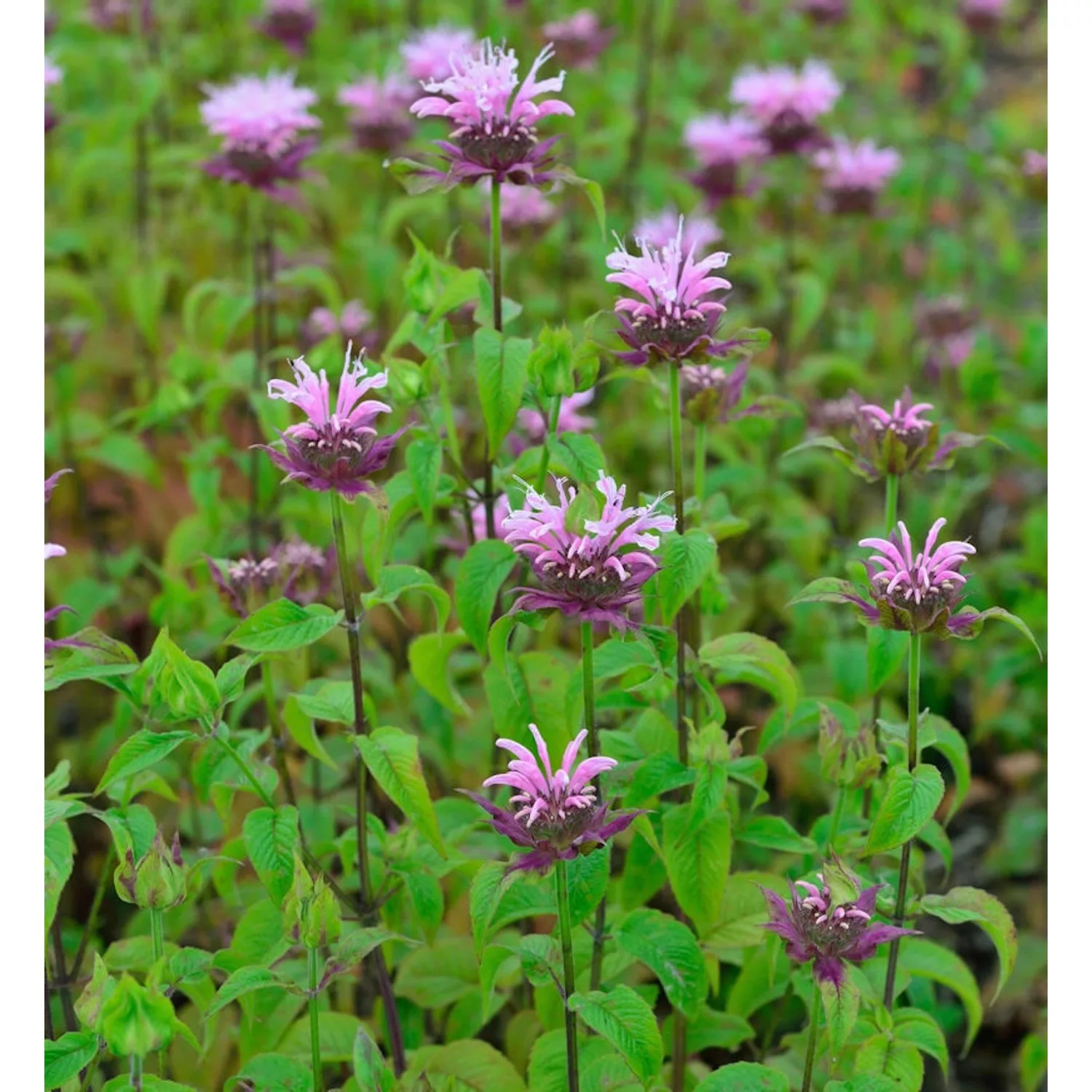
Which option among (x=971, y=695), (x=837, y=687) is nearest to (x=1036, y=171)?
(x=971, y=695)

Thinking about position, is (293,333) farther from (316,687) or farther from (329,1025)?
(329,1025)

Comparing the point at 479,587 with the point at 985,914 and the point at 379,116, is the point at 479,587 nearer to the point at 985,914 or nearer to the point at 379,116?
the point at 985,914

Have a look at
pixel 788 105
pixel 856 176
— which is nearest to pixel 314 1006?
pixel 788 105

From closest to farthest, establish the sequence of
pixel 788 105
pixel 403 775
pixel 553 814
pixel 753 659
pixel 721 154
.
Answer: pixel 553 814 → pixel 403 775 → pixel 753 659 → pixel 788 105 → pixel 721 154

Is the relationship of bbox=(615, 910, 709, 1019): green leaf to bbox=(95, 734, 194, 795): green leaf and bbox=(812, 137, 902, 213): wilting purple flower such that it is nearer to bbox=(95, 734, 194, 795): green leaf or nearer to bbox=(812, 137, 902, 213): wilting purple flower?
bbox=(95, 734, 194, 795): green leaf

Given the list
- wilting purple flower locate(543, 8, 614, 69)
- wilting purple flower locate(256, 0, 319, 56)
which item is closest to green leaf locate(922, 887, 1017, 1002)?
wilting purple flower locate(543, 8, 614, 69)

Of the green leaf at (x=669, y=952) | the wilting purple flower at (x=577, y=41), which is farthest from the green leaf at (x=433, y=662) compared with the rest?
the wilting purple flower at (x=577, y=41)
